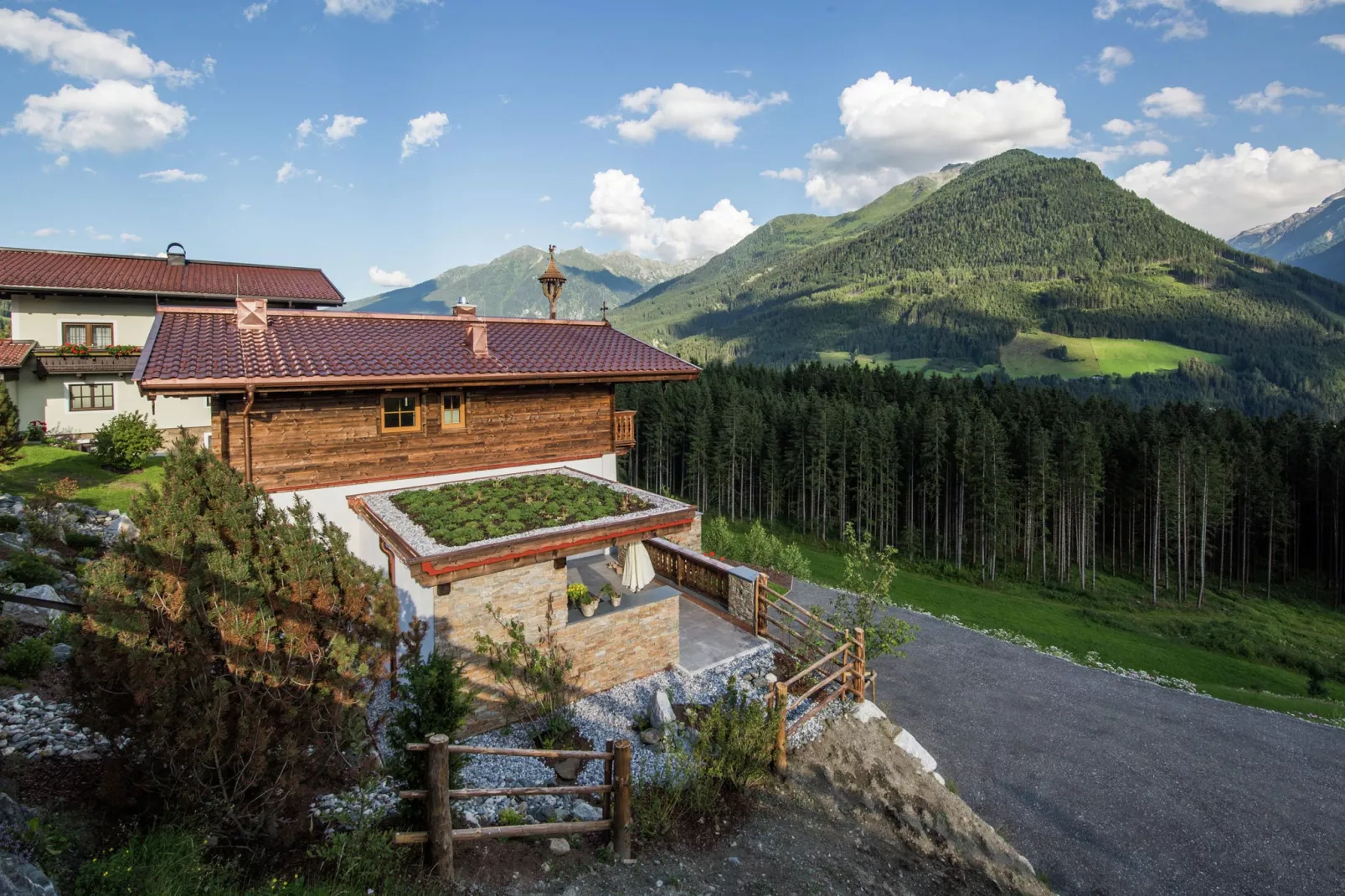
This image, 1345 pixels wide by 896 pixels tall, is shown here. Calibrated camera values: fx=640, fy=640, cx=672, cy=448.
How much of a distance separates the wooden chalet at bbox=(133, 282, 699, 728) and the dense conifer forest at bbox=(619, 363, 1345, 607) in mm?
27116

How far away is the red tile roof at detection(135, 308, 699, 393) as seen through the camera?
11508mm

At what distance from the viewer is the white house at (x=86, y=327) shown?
990 inches

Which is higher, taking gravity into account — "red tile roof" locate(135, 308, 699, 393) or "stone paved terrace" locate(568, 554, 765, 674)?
"red tile roof" locate(135, 308, 699, 393)

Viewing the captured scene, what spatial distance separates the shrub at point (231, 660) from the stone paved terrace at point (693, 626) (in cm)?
531

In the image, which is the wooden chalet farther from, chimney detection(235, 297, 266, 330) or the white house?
the white house

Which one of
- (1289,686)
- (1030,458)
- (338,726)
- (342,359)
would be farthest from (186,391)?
(1030,458)

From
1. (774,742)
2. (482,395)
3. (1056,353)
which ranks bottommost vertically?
(774,742)

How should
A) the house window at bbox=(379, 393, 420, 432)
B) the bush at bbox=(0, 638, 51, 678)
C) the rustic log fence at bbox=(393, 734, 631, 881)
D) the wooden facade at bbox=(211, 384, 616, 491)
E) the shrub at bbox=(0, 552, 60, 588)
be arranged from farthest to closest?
the house window at bbox=(379, 393, 420, 432) → the wooden facade at bbox=(211, 384, 616, 491) → the shrub at bbox=(0, 552, 60, 588) → the bush at bbox=(0, 638, 51, 678) → the rustic log fence at bbox=(393, 734, 631, 881)

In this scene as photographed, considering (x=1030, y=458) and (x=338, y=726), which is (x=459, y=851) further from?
(x=1030, y=458)

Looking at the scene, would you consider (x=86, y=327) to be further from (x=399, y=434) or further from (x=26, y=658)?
(x=26, y=658)

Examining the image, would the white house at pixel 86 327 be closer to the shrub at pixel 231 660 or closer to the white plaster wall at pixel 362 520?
the white plaster wall at pixel 362 520

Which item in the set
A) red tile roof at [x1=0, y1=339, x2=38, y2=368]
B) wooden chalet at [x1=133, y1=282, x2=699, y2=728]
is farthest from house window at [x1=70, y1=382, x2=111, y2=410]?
wooden chalet at [x1=133, y1=282, x2=699, y2=728]

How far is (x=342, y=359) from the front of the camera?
13047 mm

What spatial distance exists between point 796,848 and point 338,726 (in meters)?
5.19
